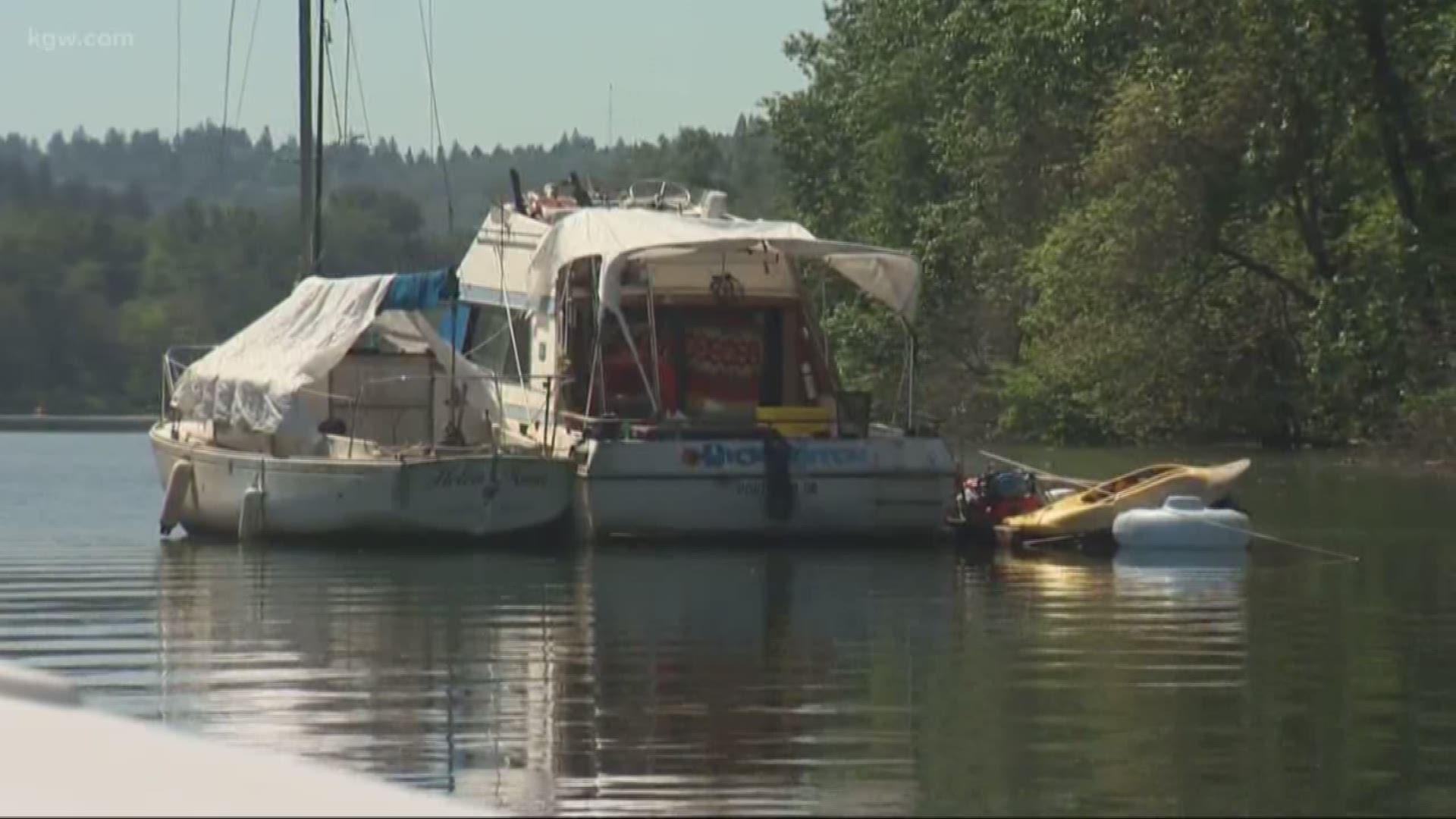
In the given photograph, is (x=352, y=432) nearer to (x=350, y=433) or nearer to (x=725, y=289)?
(x=350, y=433)

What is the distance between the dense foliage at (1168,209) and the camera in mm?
44188

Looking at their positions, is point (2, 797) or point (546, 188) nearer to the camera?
point (2, 797)

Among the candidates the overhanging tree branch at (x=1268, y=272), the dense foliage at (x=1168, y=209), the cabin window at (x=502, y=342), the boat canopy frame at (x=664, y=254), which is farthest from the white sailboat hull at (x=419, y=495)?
the overhanging tree branch at (x=1268, y=272)

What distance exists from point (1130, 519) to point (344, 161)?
1227 inches

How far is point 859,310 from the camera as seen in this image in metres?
64.6

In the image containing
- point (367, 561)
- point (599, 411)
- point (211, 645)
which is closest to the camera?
point (211, 645)

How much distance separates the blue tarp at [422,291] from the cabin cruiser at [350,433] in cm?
2

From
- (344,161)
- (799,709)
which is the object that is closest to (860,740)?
(799,709)

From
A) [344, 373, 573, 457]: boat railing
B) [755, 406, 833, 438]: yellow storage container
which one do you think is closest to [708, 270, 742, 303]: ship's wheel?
[344, 373, 573, 457]: boat railing

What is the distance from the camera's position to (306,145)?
3862 cm

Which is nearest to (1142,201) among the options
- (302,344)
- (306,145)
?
(306,145)

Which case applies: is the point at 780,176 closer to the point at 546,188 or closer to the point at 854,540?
the point at 546,188

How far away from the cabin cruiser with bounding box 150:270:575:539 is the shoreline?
5907 centimetres

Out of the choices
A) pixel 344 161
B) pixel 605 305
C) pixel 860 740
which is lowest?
pixel 860 740
